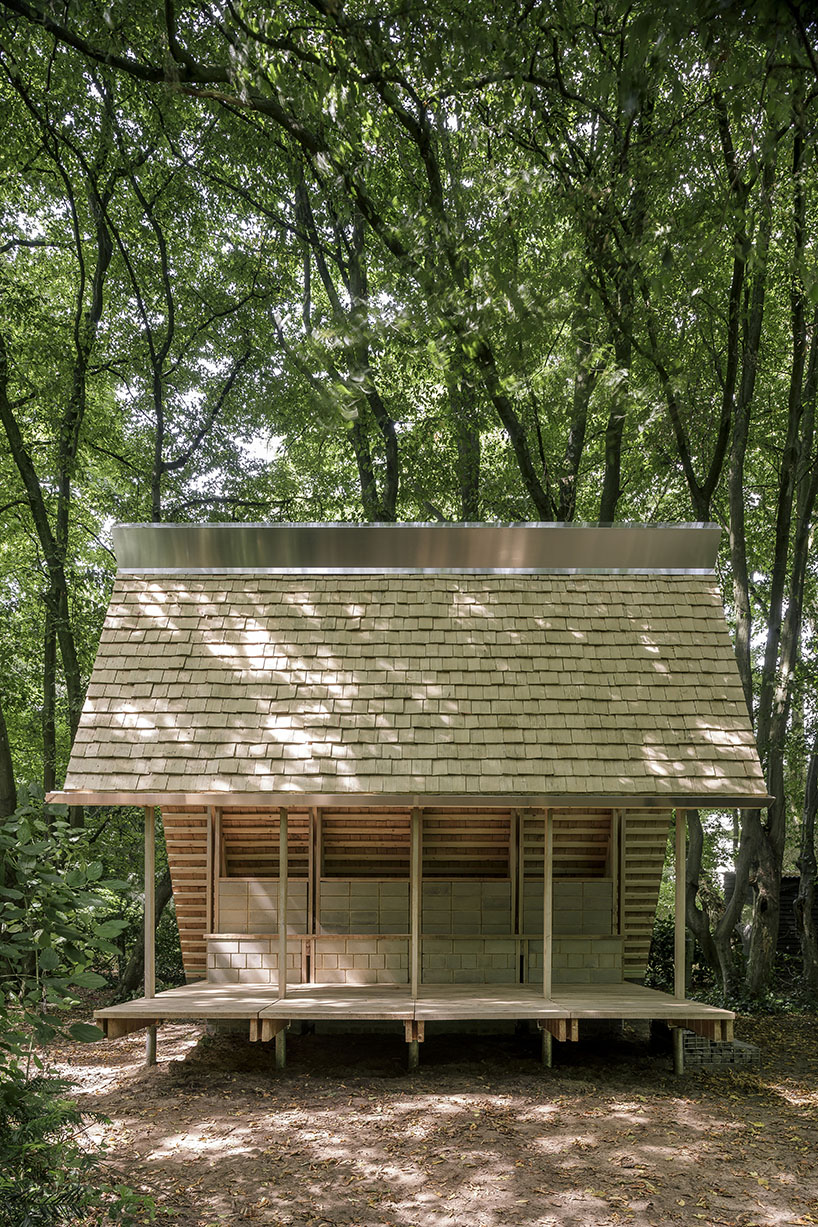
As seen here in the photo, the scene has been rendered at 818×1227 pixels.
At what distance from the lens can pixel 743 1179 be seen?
16.5 feet

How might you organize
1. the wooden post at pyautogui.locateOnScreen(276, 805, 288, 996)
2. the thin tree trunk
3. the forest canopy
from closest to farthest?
the wooden post at pyautogui.locateOnScreen(276, 805, 288, 996), the forest canopy, the thin tree trunk

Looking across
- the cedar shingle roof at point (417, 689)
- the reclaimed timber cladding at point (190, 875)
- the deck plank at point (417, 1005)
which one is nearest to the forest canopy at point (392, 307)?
the cedar shingle roof at point (417, 689)

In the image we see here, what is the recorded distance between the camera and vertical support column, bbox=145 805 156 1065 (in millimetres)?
7422

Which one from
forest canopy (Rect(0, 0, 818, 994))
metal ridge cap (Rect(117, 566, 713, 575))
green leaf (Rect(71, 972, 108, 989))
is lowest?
green leaf (Rect(71, 972, 108, 989))

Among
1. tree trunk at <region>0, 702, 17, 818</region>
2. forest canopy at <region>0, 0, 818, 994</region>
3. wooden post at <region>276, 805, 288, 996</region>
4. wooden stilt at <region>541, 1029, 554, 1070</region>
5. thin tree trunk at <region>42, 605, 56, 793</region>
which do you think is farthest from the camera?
thin tree trunk at <region>42, 605, 56, 793</region>

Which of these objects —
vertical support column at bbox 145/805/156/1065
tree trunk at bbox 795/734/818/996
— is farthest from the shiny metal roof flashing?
tree trunk at bbox 795/734/818/996

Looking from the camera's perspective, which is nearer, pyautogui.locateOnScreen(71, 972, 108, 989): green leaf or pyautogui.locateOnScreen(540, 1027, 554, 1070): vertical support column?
pyautogui.locateOnScreen(71, 972, 108, 989): green leaf

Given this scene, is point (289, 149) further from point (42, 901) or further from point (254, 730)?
point (42, 901)

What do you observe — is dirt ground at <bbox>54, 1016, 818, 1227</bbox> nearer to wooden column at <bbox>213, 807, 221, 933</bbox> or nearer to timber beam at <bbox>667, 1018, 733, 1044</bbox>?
timber beam at <bbox>667, 1018, 733, 1044</bbox>

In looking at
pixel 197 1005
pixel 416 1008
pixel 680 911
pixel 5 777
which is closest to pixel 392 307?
pixel 680 911

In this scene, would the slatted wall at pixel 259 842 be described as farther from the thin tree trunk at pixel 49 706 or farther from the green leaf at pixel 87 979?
the green leaf at pixel 87 979

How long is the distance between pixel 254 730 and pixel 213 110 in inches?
370

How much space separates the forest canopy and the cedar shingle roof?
312cm

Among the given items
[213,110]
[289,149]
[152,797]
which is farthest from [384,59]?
[152,797]
